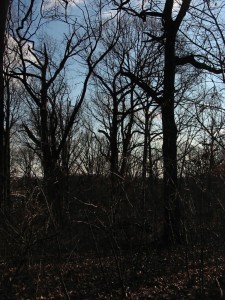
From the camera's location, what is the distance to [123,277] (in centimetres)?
902

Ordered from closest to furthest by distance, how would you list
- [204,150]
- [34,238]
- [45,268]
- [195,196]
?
1. [34,238]
2. [195,196]
3. [204,150]
4. [45,268]

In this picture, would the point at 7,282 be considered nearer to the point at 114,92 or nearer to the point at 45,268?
the point at 45,268

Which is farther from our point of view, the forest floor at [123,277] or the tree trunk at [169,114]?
the tree trunk at [169,114]

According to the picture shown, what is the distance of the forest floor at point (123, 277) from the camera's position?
8070 mm

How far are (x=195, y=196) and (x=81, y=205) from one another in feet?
6.65

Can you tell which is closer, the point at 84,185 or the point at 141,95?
the point at 84,185

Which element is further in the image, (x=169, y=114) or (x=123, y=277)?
(x=169, y=114)

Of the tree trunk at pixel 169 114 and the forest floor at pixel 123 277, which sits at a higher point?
the tree trunk at pixel 169 114

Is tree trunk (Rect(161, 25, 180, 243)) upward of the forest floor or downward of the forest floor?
upward

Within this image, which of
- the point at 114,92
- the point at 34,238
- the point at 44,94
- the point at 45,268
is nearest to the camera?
the point at 34,238

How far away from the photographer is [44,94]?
23.7 m

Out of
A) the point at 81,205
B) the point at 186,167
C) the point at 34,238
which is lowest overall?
the point at 34,238

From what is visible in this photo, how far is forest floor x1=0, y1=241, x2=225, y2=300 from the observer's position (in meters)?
8.07

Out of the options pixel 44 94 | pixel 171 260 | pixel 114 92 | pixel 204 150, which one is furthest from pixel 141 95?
pixel 204 150
